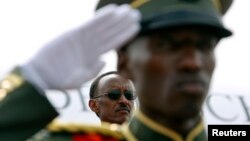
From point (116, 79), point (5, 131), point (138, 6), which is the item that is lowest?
point (5, 131)

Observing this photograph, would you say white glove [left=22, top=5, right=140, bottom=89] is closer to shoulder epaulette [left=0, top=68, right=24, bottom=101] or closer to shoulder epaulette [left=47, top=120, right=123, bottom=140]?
shoulder epaulette [left=0, top=68, right=24, bottom=101]

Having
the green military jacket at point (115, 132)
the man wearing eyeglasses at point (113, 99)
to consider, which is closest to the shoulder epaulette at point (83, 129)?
the green military jacket at point (115, 132)

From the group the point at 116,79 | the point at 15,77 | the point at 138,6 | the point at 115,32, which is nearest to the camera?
the point at 115,32

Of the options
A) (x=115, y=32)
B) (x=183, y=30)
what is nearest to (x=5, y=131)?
(x=115, y=32)

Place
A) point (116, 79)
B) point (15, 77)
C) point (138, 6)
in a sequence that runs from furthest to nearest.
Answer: point (116, 79)
point (138, 6)
point (15, 77)

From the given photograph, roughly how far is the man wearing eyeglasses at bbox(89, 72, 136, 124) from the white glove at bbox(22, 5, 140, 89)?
1935 mm

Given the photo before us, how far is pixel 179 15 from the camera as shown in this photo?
171 centimetres

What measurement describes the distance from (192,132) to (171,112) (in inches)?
6.0

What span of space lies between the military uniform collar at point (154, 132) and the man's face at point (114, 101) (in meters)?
1.65

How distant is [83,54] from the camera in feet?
5.25

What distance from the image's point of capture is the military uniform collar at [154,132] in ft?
5.86

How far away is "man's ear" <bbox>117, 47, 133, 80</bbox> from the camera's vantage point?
5.93ft

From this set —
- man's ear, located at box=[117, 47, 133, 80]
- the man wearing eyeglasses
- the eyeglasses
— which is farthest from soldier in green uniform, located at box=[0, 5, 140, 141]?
the eyeglasses

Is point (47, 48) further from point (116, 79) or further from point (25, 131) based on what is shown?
point (116, 79)
